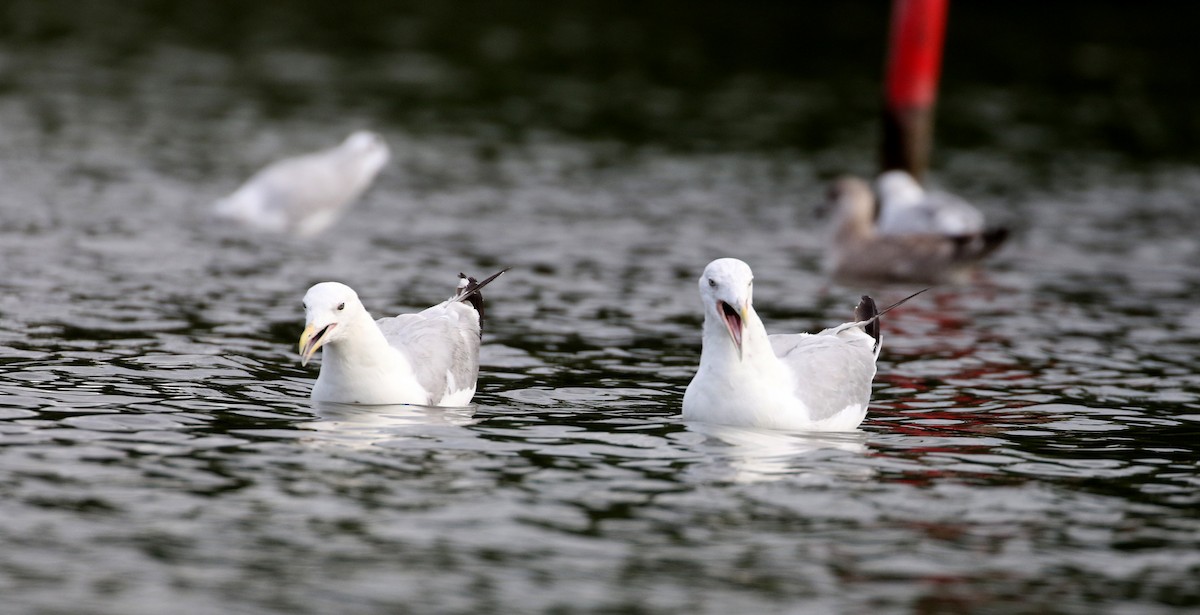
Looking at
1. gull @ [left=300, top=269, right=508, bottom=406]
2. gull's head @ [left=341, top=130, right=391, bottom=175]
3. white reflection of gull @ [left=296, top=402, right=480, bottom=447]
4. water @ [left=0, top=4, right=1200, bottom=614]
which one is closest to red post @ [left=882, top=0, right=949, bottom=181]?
water @ [left=0, top=4, right=1200, bottom=614]

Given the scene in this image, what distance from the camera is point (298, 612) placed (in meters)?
7.80

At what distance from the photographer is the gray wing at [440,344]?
11.8 m

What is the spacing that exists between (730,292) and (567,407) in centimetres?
170

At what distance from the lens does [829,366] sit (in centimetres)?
1164

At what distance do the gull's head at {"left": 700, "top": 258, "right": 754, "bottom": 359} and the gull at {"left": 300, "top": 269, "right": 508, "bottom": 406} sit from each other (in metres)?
1.89

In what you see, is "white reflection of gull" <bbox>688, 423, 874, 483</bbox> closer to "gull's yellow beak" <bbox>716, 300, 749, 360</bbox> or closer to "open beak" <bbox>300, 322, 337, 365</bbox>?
"gull's yellow beak" <bbox>716, 300, 749, 360</bbox>

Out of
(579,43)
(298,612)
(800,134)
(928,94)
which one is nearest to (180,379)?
(298,612)

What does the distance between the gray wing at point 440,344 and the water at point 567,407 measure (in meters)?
0.30

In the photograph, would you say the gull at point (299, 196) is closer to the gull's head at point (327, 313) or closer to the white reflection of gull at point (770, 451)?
the gull's head at point (327, 313)

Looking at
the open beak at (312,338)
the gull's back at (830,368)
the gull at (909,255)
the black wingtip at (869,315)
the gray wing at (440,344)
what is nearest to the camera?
the open beak at (312,338)

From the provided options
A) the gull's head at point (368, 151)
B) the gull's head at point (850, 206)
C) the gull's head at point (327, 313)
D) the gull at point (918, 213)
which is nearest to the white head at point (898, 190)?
the gull at point (918, 213)

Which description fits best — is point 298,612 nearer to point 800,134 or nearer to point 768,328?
point 768,328

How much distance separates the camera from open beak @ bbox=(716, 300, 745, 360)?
36.0 ft

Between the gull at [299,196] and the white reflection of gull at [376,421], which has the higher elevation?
the gull at [299,196]
